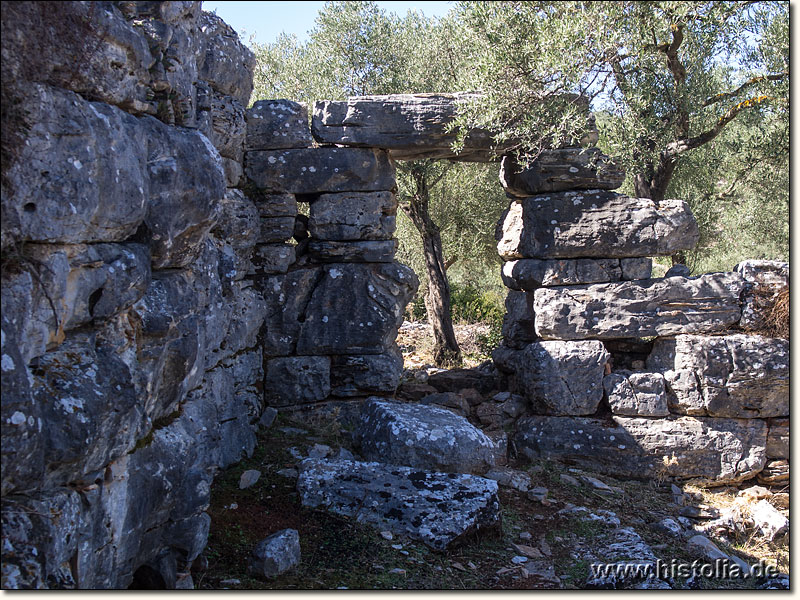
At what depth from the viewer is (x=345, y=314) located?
390 inches

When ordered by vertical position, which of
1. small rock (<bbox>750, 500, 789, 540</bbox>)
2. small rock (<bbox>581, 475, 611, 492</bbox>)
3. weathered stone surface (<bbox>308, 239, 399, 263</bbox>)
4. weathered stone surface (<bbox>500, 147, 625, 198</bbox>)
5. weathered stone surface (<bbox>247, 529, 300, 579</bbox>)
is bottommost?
small rock (<bbox>750, 500, 789, 540</bbox>)

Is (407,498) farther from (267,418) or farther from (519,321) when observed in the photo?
(519,321)

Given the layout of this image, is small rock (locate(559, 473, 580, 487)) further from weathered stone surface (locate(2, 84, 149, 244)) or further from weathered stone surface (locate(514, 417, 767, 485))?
weathered stone surface (locate(2, 84, 149, 244))

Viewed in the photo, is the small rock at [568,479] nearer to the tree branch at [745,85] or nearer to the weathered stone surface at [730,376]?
the weathered stone surface at [730,376]

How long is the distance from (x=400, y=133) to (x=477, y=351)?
18.3ft

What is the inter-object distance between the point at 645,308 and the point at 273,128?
5.18 meters

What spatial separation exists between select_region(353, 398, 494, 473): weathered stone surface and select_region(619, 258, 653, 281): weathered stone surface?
9.52 ft

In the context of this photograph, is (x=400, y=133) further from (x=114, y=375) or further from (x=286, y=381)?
(x=114, y=375)

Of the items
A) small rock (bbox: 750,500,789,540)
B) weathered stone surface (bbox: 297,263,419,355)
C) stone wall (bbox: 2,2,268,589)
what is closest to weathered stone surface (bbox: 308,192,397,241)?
weathered stone surface (bbox: 297,263,419,355)

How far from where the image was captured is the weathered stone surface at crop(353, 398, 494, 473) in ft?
25.9

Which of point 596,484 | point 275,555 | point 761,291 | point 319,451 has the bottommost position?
point 596,484

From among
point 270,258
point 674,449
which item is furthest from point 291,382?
point 674,449

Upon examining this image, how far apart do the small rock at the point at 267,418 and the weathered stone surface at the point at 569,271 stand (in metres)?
3.63

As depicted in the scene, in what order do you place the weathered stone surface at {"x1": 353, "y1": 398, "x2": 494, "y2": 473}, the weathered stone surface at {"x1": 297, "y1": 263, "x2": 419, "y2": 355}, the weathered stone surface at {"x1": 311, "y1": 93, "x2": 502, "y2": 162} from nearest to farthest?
the weathered stone surface at {"x1": 353, "y1": 398, "x2": 494, "y2": 473} < the weathered stone surface at {"x1": 311, "y1": 93, "x2": 502, "y2": 162} < the weathered stone surface at {"x1": 297, "y1": 263, "x2": 419, "y2": 355}
